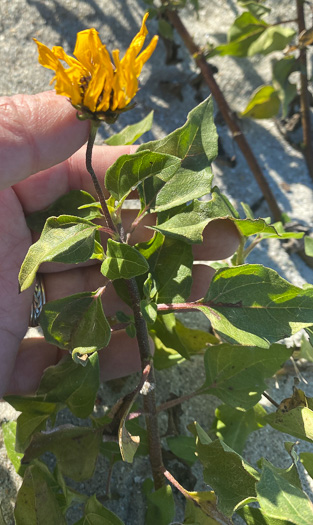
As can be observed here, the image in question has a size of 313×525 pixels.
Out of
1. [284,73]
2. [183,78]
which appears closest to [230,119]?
[284,73]

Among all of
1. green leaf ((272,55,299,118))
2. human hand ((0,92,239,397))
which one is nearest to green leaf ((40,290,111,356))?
human hand ((0,92,239,397))

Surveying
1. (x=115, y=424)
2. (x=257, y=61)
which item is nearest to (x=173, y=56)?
(x=257, y=61)

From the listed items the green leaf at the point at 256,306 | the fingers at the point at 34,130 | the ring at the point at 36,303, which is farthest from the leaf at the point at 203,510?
the fingers at the point at 34,130

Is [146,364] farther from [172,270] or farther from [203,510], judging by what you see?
[203,510]

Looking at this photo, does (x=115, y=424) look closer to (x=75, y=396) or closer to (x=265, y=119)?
(x=75, y=396)

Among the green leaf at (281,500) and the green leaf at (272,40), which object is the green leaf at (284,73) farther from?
the green leaf at (281,500)

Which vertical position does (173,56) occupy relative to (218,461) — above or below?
above
